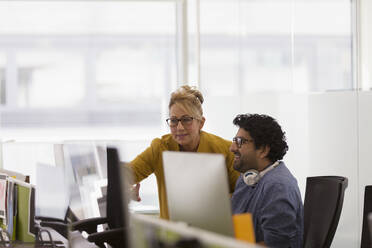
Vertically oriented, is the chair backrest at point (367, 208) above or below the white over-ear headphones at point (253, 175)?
below

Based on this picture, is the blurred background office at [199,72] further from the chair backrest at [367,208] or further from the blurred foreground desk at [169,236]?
the blurred foreground desk at [169,236]

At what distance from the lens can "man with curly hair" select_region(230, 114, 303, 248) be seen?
7.75 ft

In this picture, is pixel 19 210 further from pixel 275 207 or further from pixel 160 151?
pixel 275 207

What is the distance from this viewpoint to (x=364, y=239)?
308 centimetres

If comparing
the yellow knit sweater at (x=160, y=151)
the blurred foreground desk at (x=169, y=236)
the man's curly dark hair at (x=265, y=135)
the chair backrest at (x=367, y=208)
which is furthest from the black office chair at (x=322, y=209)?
the blurred foreground desk at (x=169, y=236)

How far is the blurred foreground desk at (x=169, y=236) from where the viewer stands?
1353 mm

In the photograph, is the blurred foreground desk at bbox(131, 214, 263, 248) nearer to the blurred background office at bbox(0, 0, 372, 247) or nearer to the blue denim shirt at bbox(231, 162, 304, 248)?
the blue denim shirt at bbox(231, 162, 304, 248)

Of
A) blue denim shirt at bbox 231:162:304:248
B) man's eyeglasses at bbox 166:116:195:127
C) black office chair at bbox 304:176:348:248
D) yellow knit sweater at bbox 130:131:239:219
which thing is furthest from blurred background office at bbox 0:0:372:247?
blue denim shirt at bbox 231:162:304:248

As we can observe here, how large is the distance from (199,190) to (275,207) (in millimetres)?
628

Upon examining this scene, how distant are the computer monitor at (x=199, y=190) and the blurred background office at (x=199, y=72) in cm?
234

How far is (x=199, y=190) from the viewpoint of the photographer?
186cm

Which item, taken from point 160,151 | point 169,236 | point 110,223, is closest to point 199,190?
point 169,236

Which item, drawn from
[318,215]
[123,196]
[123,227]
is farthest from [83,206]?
[318,215]

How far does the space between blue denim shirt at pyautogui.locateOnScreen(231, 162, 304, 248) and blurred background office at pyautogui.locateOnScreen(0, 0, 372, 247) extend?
1830 millimetres
